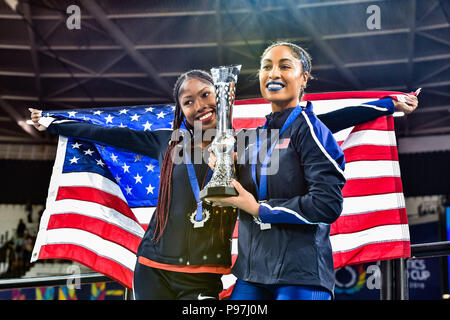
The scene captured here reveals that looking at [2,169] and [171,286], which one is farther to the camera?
[2,169]

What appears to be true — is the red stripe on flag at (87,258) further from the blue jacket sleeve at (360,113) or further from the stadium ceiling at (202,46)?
the stadium ceiling at (202,46)

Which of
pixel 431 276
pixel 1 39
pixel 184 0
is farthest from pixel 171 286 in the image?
pixel 1 39

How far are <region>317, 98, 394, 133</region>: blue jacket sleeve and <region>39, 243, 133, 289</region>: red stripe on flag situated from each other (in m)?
1.07

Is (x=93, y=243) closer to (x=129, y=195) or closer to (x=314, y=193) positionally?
(x=129, y=195)

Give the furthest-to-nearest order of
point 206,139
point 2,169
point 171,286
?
point 2,169, point 206,139, point 171,286

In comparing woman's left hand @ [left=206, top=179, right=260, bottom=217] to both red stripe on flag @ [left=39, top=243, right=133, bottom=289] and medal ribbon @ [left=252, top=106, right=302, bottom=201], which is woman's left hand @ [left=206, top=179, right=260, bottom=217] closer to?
medal ribbon @ [left=252, top=106, right=302, bottom=201]

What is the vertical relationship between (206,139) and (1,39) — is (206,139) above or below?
below

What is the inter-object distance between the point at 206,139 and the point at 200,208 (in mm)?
262

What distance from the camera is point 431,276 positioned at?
7.36 m

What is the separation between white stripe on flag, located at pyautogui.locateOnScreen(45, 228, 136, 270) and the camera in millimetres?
2178

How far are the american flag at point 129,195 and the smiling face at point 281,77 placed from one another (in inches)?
22.1

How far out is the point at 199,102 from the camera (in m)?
1.85
